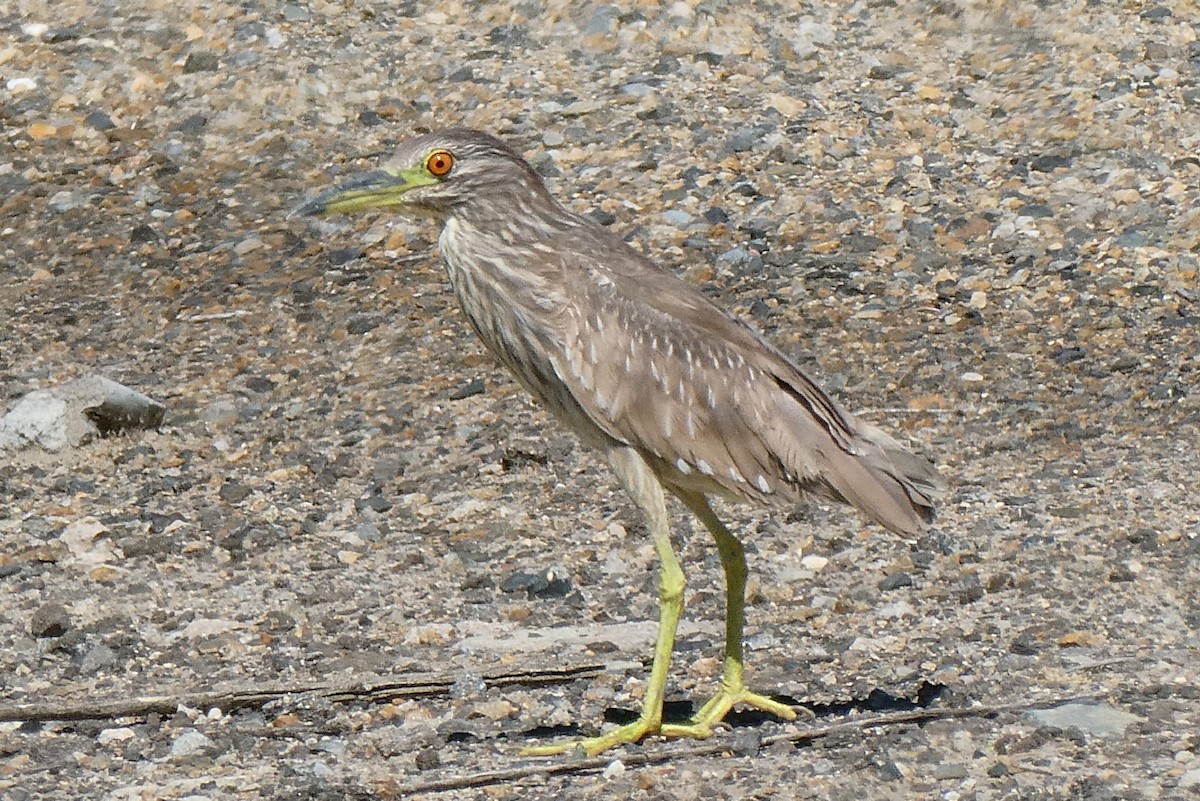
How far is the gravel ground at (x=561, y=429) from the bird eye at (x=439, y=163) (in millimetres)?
1543

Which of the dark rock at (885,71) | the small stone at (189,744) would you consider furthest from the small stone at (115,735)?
the dark rock at (885,71)

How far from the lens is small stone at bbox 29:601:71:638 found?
5.85 meters

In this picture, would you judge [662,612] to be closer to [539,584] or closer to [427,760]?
[427,760]

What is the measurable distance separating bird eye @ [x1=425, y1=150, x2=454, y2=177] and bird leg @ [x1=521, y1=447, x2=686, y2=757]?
1029mm

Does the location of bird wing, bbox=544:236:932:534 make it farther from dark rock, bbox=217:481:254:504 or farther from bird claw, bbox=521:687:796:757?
dark rock, bbox=217:481:254:504

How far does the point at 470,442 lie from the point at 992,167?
12.4 ft

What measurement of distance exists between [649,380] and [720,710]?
99 centimetres

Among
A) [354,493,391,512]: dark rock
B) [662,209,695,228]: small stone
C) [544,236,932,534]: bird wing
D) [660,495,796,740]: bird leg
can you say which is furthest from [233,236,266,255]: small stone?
[660,495,796,740]: bird leg

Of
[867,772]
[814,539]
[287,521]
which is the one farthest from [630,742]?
[287,521]

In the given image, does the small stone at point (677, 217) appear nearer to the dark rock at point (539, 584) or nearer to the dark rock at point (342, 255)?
the dark rock at point (342, 255)

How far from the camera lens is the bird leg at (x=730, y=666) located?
511cm

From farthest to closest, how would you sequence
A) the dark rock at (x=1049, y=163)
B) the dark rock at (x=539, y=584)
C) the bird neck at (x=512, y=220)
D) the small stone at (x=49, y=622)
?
the dark rock at (x=1049, y=163) → the dark rock at (x=539, y=584) → the small stone at (x=49, y=622) → the bird neck at (x=512, y=220)

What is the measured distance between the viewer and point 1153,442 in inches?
281

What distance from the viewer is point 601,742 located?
4.95 meters
